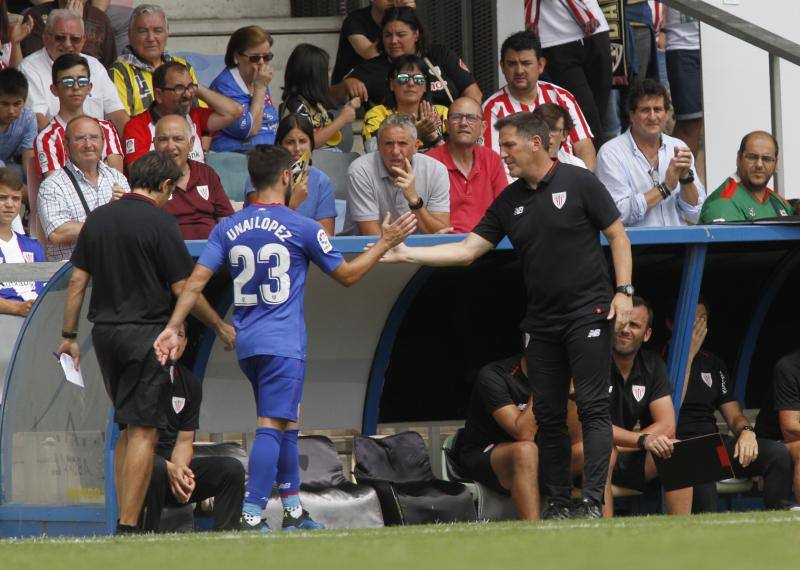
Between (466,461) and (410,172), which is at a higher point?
(410,172)

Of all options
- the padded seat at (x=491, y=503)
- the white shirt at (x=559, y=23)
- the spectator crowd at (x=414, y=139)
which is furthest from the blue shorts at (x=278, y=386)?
the white shirt at (x=559, y=23)

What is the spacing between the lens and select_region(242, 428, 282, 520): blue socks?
7.20 meters

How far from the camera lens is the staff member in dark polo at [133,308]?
740 cm

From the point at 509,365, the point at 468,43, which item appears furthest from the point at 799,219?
the point at 468,43

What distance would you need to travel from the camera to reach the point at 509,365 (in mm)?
8695

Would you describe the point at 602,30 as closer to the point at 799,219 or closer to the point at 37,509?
the point at 799,219

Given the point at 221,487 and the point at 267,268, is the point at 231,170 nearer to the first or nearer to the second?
the point at 221,487

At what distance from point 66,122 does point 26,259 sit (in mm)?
1212

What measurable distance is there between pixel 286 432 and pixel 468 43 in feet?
21.3

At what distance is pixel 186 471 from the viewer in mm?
7820

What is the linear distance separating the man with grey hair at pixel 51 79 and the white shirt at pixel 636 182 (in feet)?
11.4

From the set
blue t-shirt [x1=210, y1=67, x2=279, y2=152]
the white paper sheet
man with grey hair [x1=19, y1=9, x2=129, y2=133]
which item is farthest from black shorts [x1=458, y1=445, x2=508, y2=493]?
man with grey hair [x1=19, y1=9, x2=129, y2=133]

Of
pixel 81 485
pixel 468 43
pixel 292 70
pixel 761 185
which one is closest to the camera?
pixel 81 485

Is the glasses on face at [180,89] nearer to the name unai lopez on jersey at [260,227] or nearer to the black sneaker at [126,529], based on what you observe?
the name unai lopez on jersey at [260,227]
